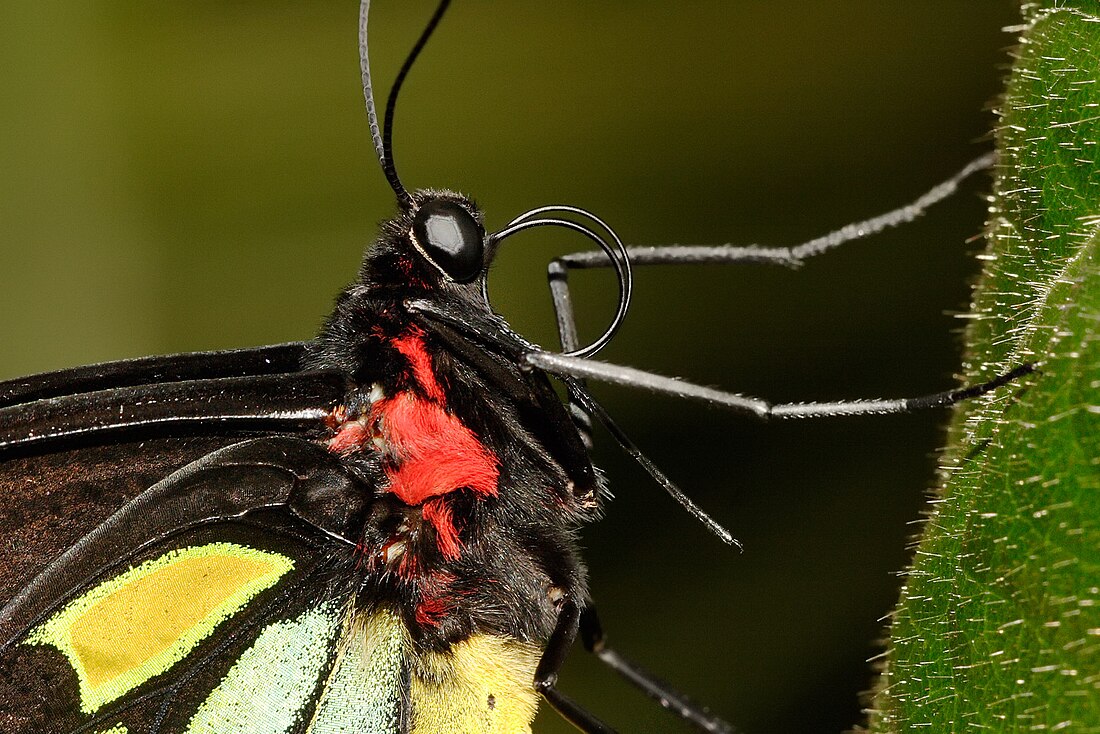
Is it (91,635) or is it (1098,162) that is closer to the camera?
(1098,162)

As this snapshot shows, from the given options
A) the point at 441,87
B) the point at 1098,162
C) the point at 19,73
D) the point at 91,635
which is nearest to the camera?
the point at 1098,162

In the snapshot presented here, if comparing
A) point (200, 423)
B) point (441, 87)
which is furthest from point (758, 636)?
point (441, 87)

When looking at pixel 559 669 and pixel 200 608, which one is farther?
pixel 559 669

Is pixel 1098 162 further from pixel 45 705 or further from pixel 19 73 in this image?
pixel 19 73

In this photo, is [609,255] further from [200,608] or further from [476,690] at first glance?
[200,608]

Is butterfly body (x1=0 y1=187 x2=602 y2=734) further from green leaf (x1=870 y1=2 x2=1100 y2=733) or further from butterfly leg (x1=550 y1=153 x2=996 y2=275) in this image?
green leaf (x1=870 y1=2 x2=1100 y2=733)

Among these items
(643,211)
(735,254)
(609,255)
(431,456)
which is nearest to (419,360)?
(431,456)

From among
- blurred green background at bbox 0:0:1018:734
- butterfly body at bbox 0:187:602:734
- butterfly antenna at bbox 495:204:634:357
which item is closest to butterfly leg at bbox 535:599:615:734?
butterfly body at bbox 0:187:602:734
